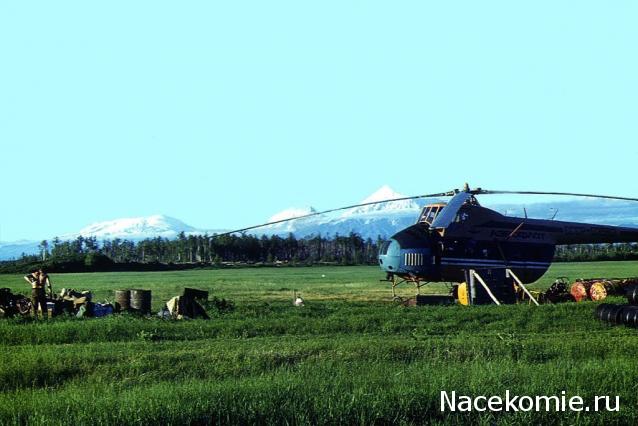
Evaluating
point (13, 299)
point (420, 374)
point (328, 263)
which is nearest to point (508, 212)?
point (13, 299)

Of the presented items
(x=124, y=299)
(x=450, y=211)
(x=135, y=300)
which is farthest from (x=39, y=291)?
(x=450, y=211)

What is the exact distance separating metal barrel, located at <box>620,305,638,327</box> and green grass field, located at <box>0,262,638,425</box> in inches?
9.5

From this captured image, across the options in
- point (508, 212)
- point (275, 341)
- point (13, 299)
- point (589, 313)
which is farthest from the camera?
point (508, 212)

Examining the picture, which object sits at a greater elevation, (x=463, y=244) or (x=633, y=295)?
(x=463, y=244)

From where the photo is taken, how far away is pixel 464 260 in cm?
3069

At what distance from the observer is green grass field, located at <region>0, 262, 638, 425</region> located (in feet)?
36.3

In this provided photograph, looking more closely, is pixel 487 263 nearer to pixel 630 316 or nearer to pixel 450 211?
pixel 450 211

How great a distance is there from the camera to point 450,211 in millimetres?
30625

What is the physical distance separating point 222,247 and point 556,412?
14641 centimetres

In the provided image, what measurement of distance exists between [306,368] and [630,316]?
9.58 metres

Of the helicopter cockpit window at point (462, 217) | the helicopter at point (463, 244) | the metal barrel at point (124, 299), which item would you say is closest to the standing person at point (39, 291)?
the metal barrel at point (124, 299)

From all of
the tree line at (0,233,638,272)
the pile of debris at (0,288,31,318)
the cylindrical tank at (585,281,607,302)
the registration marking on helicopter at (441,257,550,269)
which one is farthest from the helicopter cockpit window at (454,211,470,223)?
the tree line at (0,233,638,272)

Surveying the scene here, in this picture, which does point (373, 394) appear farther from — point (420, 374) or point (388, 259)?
point (388, 259)

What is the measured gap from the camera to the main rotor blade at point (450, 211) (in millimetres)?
30453
